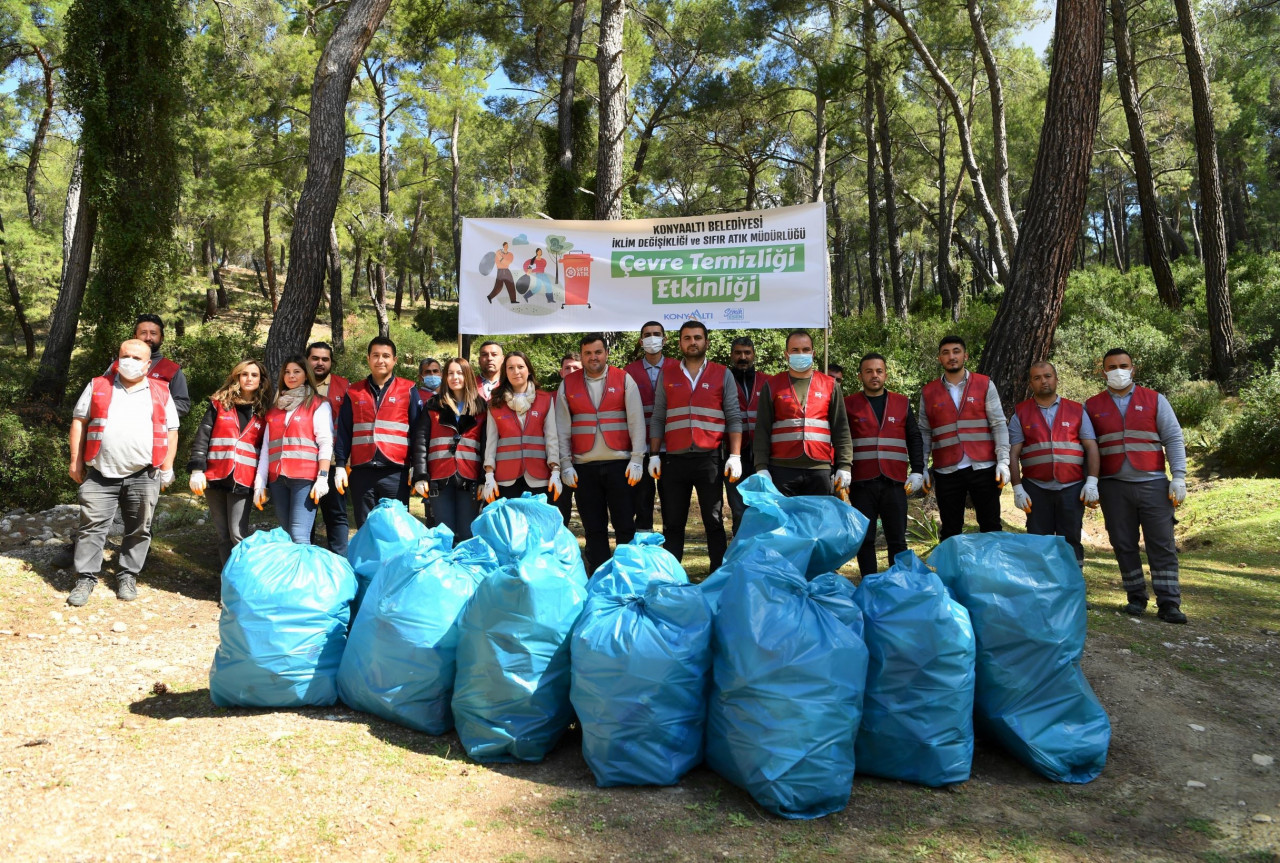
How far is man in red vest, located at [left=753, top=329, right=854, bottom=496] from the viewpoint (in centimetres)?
514

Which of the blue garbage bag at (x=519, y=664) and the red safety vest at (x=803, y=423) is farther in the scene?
the red safety vest at (x=803, y=423)

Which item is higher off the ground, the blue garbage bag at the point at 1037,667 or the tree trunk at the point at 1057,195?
the tree trunk at the point at 1057,195

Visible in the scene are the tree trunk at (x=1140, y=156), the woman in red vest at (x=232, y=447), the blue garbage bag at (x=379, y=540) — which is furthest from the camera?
the tree trunk at (x=1140, y=156)

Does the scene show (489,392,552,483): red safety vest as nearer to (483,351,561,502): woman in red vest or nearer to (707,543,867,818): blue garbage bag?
(483,351,561,502): woman in red vest

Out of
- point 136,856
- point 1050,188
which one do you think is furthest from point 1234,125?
point 136,856

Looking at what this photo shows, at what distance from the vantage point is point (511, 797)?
2998 mm

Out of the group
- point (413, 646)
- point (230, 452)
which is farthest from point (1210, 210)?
point (413, 646)

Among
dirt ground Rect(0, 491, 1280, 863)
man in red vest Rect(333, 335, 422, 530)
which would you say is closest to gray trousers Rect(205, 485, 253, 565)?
man in red vest Rect(333, 335, 422, 530)

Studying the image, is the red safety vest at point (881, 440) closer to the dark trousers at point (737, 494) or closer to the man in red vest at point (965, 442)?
the man in red vest at point (965, 442)

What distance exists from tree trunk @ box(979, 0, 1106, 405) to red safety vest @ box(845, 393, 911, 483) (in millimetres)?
2325

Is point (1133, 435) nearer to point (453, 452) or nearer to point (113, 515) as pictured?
point (453, 452)

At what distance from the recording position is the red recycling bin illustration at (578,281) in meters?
7.18

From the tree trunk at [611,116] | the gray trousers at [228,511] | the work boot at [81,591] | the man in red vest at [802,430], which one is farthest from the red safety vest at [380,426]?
the tree trunk at [611,116]

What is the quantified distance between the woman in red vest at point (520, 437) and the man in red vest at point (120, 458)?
2.09 metres
